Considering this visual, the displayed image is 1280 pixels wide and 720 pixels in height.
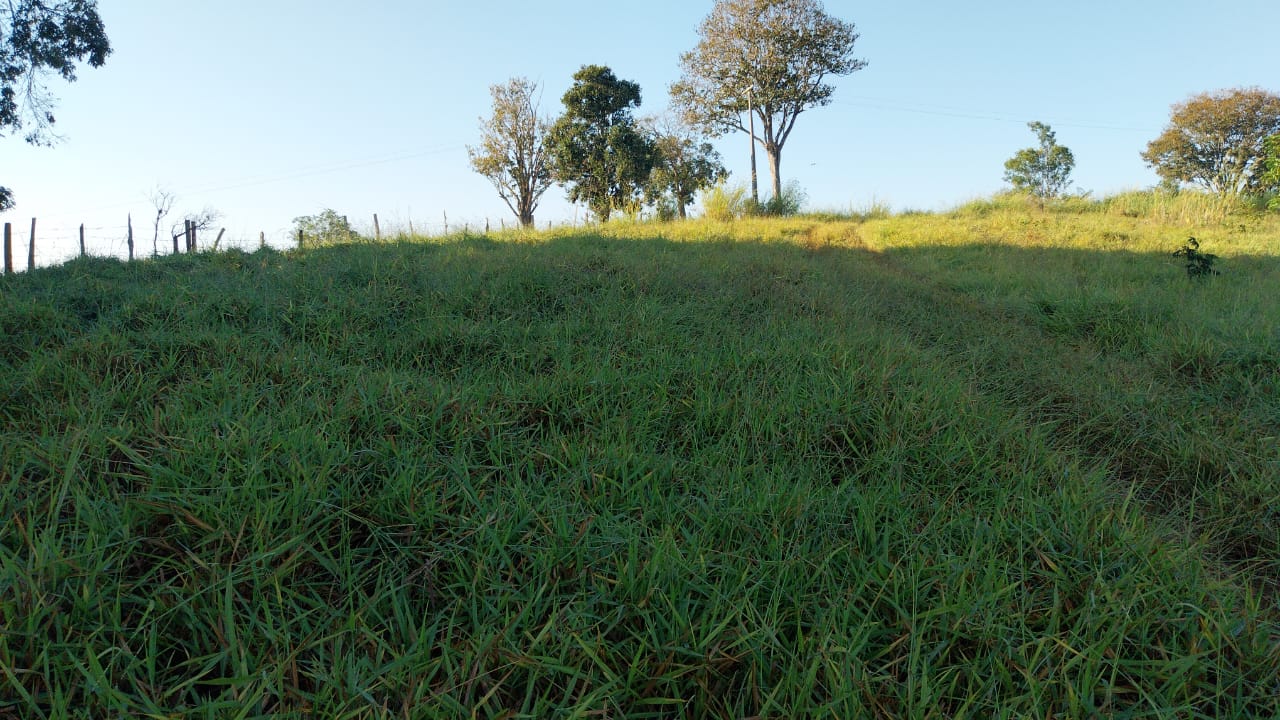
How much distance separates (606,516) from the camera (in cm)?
175

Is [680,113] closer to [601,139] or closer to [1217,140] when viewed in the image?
[601,139]

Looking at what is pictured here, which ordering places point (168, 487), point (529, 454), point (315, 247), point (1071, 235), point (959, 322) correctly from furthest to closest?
point (1071, 235) < point (315, 247) < point (959, 322) < point (529, 454) < point (168, 487)

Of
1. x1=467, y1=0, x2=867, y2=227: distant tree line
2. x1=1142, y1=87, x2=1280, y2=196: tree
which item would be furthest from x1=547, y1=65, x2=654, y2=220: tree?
x1=1142, y1=87, x2=1280, y2=196: tree

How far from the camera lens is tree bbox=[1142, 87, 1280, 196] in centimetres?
2439

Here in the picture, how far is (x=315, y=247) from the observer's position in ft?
23.3

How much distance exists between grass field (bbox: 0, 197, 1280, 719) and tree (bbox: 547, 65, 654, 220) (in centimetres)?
2025

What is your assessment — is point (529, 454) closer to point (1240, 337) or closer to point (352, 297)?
point (352, 297)

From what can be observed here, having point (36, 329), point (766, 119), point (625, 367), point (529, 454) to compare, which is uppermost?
point (766, 119)

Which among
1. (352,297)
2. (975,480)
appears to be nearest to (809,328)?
(975,480)

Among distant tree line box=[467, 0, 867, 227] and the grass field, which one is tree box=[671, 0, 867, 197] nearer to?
distant tree line box=[467, 0, 867, 227]

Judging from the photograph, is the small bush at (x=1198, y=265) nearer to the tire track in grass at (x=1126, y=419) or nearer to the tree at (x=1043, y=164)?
the tire track in grass at (x=1126, y=419)

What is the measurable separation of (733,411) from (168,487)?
6.50 ft

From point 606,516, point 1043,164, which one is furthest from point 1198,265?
point 1043,164

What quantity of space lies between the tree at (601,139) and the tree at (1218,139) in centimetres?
2312
